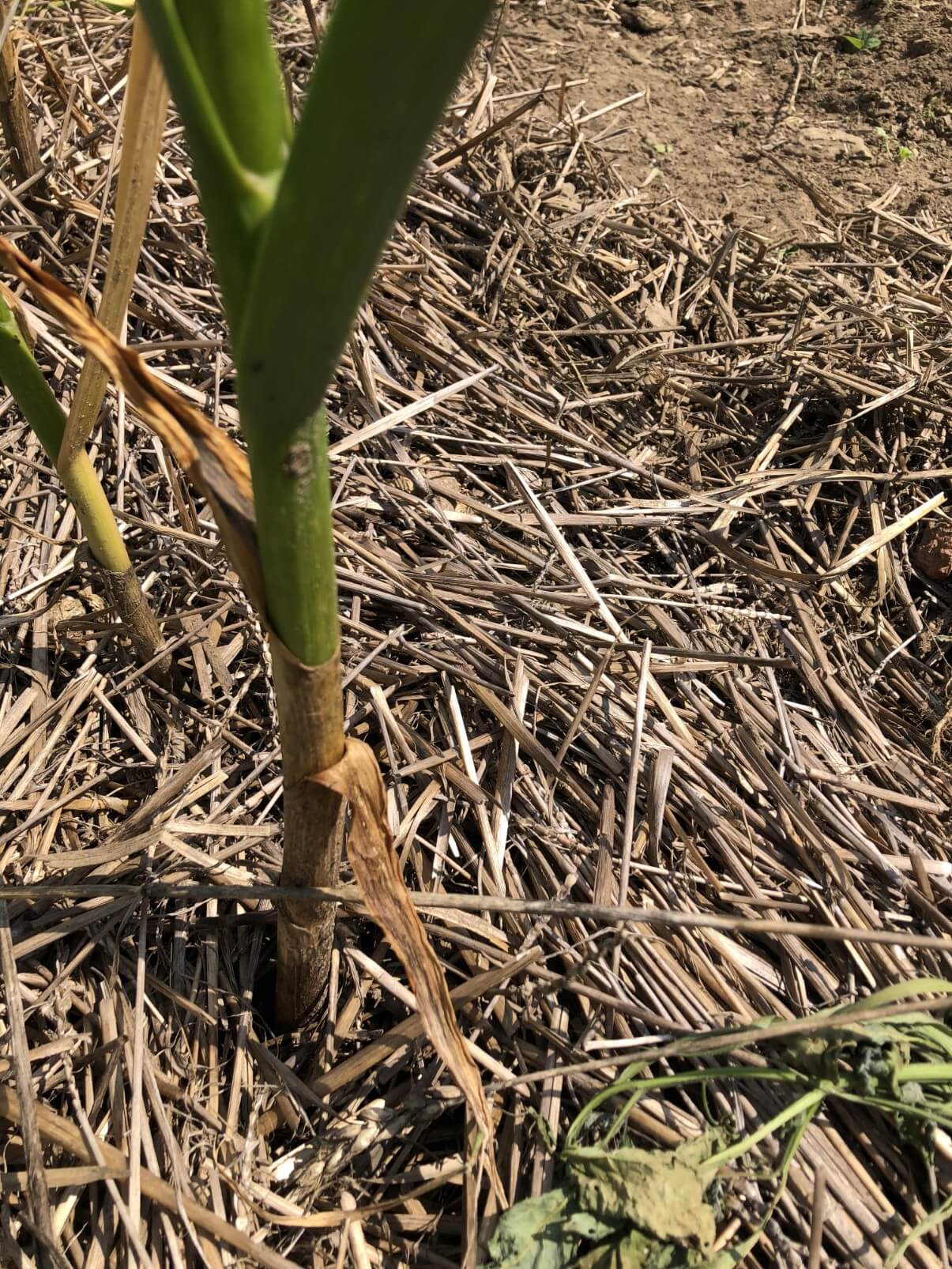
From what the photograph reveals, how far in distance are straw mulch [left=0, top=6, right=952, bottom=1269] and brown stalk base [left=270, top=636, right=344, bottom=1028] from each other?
0.31ft

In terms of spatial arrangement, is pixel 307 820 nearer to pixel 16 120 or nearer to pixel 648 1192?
pixel 648 1192

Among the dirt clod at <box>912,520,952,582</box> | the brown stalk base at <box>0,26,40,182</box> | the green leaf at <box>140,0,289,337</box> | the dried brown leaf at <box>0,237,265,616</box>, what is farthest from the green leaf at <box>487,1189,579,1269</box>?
the brown stalk base at <box>0,26,40,182</box>

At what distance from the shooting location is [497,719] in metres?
1.40

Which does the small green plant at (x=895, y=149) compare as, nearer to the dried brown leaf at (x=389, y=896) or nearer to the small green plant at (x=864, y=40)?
the small green plant at (x=864, y=40)

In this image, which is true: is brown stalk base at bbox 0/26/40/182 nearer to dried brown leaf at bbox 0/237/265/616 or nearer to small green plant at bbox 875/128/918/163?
dried brown leaf at bbox 0/237/265/616

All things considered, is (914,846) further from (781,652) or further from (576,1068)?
(576,1068)

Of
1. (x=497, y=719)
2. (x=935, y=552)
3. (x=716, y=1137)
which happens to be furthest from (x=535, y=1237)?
(x=935, y=552)

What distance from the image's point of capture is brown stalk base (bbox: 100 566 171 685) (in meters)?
1.21

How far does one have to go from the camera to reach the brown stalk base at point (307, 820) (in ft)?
2.48

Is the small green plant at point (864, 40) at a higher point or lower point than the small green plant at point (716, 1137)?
higher

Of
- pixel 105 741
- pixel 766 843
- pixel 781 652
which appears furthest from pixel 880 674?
pixel 105 741

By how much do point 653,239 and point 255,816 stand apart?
1.73 metres

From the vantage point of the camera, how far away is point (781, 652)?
1612mm

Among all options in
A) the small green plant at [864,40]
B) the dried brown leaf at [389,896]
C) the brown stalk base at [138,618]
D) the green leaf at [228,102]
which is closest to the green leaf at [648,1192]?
the dried brown leaf at [389,896]
